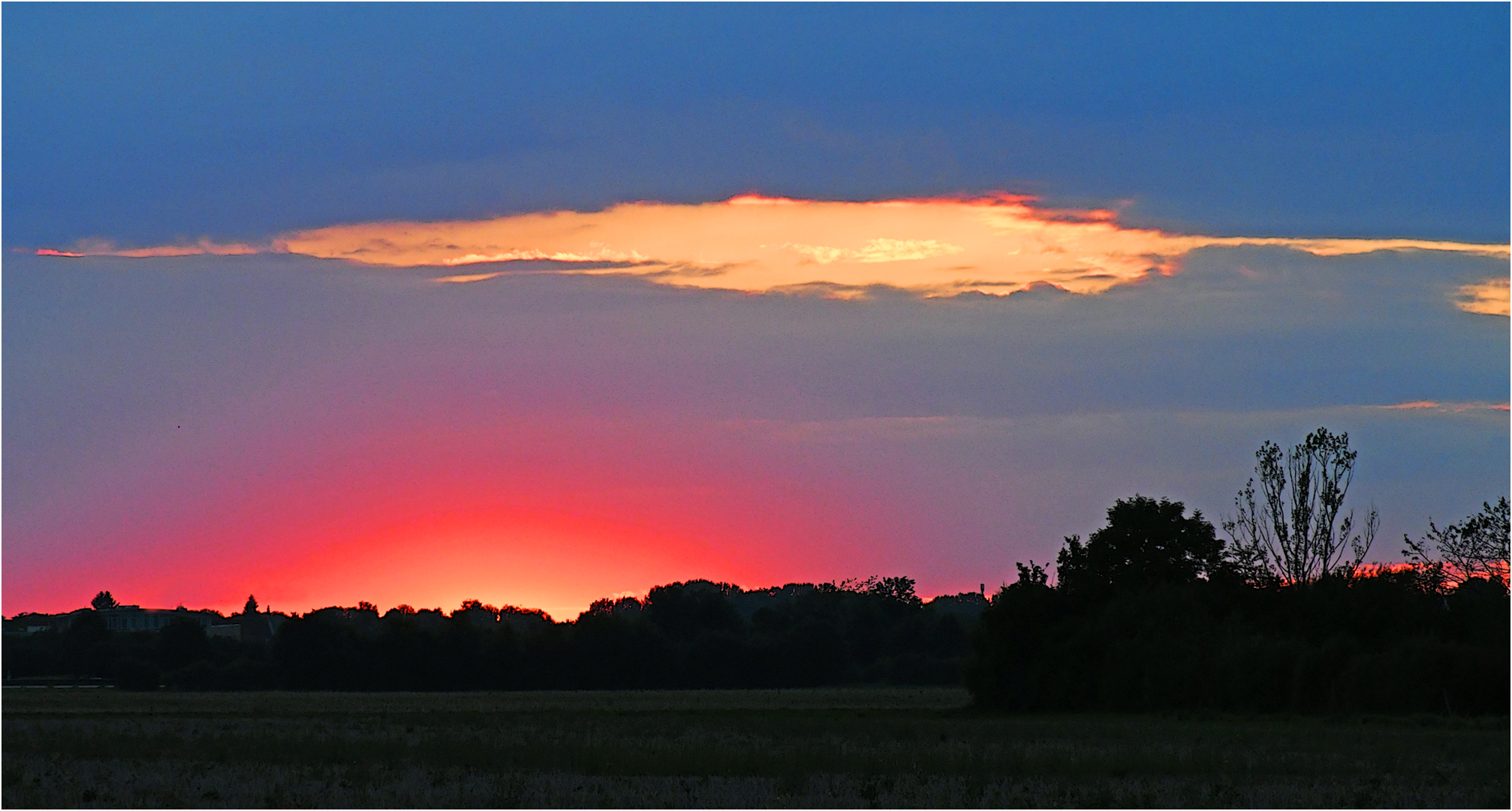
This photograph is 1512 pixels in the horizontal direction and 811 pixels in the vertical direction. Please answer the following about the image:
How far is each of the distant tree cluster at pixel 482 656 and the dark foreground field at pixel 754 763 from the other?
6680 cm

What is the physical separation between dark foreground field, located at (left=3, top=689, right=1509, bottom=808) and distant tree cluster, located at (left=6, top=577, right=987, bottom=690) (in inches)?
2630

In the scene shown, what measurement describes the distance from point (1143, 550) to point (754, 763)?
39019mm

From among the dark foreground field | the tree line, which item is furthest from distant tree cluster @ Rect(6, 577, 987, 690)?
the dark foreground field

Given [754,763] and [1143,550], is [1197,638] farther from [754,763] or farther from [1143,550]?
[754,763]

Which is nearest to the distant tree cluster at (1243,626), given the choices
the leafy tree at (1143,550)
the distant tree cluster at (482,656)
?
the leafy tree at (1143,550)

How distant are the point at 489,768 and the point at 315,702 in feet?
178

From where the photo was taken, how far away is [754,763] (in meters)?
25.1

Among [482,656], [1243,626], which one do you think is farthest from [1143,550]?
[482,656]

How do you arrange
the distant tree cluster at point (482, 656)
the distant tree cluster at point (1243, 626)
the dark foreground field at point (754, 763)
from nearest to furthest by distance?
the dark foreground field at point (754, 763) → the distant tree cluster at point (1243, 626) → the distant tree cluster at point (482, 656)

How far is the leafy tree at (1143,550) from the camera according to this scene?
60.3m

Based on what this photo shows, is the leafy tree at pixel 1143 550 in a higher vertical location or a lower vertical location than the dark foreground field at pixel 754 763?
Result: higher

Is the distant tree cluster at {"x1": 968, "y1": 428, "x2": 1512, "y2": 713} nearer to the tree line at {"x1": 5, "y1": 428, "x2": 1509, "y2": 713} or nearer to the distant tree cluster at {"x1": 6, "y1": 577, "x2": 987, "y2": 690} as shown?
the tree line at {"x1": 5, "y1": 428, "x2": 1509, "y2": 713}

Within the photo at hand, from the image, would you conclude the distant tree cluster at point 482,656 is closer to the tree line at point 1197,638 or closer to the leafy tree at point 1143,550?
the tree line at point 1197,638

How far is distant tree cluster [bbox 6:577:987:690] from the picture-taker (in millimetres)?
109812
